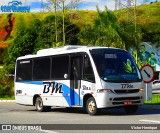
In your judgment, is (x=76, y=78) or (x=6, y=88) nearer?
(x=76, y=78)

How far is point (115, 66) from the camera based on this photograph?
63.3 feet

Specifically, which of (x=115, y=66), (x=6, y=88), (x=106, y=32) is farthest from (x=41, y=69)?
(x=6, y=88)

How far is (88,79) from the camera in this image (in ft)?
63.7

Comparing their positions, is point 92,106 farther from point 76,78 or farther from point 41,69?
point 41,69

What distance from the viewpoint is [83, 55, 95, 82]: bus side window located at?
19.3 meters

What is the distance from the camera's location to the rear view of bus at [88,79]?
741 inches

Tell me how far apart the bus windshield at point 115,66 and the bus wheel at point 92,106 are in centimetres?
108

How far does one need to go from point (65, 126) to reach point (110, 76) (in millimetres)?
4534

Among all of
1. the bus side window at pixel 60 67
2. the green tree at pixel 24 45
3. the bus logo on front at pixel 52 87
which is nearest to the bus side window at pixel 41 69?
the bus logo on front at pixel 52 87

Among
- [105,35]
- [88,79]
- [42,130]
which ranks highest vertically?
[105,35]

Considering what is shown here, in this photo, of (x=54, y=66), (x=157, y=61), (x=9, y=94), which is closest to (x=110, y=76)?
(x=54, y=66)

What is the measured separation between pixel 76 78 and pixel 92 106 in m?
1.62

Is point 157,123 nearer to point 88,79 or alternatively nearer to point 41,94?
point 88,79

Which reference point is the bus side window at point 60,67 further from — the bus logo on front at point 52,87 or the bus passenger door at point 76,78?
the bus passenger door at point 76,78
